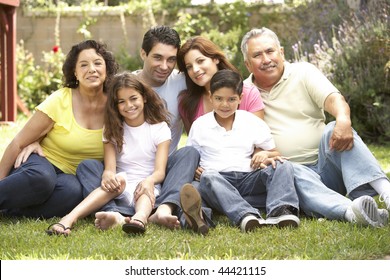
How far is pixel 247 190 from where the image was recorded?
3.74 meters

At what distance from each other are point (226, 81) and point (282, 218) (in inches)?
33.8

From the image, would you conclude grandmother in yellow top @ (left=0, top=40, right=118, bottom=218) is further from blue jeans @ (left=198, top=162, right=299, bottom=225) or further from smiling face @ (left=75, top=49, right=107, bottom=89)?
blue jeans @ (left=198, top=162, right=299, bottom=225)

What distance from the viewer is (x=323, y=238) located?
3168mm

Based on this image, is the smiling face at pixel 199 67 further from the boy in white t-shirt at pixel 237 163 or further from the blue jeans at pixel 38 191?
the blue jeans at pixel 38 191

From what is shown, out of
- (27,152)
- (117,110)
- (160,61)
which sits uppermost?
(160,61)

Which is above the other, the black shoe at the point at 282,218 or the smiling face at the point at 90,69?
the smiling face at the point at 90,69

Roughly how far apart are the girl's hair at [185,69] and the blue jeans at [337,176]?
0.79 m

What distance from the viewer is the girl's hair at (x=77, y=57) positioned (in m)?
3.96

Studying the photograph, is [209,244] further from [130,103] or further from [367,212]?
[130,103]

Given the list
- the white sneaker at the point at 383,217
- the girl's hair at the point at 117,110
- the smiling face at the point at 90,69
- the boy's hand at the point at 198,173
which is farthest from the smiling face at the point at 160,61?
the white sneaker at the point at 383,217

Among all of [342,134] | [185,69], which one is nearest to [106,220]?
[185,69]

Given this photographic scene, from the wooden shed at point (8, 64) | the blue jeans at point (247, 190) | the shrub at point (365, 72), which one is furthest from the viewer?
the wooden shed at point (8, 64)

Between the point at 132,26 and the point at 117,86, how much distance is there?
731 centimetres

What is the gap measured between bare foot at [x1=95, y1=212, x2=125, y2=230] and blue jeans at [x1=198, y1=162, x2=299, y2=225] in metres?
0.50
